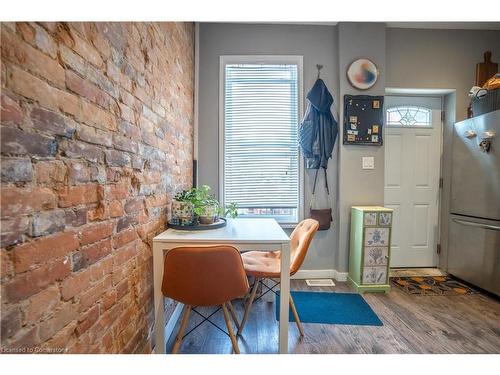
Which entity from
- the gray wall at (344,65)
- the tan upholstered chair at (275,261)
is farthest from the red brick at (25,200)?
the gray wall at (344,65)

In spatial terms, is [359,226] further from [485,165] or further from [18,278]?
[18,278]

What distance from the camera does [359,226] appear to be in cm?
251

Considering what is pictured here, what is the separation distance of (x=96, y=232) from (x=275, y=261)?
134 cm

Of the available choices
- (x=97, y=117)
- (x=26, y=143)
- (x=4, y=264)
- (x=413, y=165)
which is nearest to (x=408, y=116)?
(x=413, y=165)

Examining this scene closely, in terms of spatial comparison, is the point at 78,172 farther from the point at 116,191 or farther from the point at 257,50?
the point at 257,50

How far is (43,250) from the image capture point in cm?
70

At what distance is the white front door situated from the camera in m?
3.02

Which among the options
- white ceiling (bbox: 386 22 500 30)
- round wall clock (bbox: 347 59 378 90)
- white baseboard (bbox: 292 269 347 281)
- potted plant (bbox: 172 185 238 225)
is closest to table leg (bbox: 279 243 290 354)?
potted plant (bbox: 172 185 238 225)

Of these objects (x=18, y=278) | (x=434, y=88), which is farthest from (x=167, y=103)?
(x=434, y=88)

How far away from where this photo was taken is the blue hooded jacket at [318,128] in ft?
8.70

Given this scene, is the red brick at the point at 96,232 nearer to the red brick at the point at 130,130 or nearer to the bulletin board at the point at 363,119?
the red brick at the point at 130,130

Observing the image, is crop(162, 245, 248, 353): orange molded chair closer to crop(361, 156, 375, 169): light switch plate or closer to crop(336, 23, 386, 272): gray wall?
crop(336, 23, 386, 272): gray wall

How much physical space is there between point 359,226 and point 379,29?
219cm

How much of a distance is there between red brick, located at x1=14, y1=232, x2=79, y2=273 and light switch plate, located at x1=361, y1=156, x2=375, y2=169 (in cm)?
271
